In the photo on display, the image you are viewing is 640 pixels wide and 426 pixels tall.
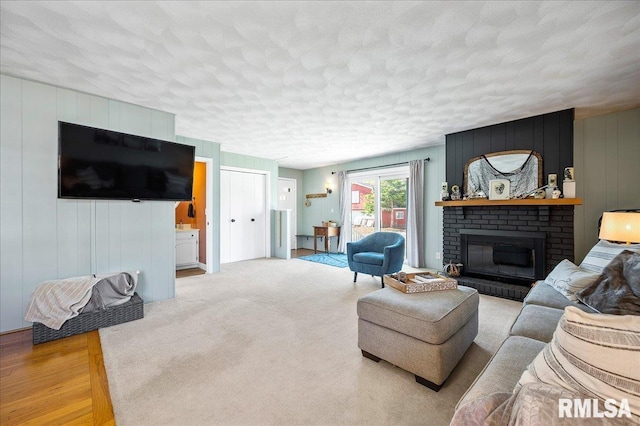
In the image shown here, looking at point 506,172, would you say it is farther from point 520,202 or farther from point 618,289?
point 618,289

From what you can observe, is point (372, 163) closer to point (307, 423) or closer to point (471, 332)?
point (471, 332)

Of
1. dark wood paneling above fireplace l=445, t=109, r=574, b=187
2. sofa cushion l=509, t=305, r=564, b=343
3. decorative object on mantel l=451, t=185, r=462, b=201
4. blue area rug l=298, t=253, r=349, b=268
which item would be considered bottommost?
blue area rug l=298, t=253, r=349, b=268

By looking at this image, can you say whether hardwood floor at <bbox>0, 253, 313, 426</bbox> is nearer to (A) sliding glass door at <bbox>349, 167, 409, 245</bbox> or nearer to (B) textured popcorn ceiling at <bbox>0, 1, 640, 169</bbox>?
(B) textured popcorn ceiling at <bbox>0, 1, 640, 169</bbox>

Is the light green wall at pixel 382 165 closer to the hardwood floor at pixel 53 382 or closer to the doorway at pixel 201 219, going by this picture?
the doorway at pixel 201 219

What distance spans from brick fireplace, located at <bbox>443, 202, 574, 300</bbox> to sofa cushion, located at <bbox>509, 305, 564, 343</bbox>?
5.93 feet

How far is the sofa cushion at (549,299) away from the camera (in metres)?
1.90

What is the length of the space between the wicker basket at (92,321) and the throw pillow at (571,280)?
3.82m

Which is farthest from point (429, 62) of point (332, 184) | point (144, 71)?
point (332, 184)

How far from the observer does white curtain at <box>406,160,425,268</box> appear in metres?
5.26

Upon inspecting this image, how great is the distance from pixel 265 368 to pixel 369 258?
2438 millimetres

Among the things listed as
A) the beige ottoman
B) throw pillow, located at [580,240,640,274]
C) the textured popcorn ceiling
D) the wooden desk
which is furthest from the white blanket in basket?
the wooden desk

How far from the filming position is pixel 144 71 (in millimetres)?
2428

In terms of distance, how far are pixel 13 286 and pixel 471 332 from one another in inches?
160

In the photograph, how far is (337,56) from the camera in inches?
86.4
